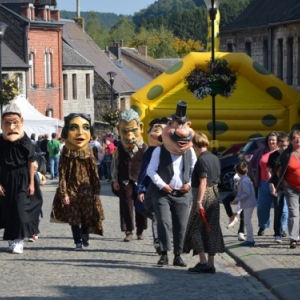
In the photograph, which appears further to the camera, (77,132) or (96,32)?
(96,32)

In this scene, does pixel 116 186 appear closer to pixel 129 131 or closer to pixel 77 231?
pixel 129 131

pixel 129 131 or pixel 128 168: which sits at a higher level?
pixel 129 131

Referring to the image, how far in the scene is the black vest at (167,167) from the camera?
41.2 ft

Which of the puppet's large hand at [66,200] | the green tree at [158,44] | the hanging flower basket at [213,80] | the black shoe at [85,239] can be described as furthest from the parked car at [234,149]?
the green tree at [158,44]

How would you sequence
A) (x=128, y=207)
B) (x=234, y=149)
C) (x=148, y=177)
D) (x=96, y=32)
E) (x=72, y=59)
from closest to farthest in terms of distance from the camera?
1. (x=148, y=177)
2. (x=128, y=207)
3. (x=234, y=149)
4. (x=72, y=59)
5. (x=96, y=32)

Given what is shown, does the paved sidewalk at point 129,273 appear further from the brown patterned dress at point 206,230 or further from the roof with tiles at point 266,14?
the roof with tiles at point 266,14

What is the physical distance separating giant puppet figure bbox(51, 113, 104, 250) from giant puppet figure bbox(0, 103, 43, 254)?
0.43m

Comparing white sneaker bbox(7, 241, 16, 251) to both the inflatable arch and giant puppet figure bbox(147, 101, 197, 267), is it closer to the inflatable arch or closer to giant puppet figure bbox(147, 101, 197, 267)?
giant puppet figure bbox(147, 101, 197, 267)

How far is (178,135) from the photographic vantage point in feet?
40.9

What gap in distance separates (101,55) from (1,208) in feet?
219

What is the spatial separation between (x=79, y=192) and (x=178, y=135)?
7.20 feet

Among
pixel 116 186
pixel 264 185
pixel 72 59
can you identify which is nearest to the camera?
pixel 116 186

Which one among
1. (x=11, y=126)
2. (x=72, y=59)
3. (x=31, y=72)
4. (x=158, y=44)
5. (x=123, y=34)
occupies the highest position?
(x=123, y=34)

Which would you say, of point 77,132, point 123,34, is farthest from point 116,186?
point 123,34
